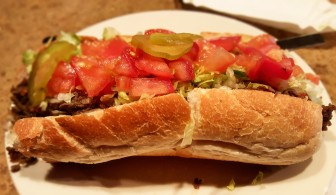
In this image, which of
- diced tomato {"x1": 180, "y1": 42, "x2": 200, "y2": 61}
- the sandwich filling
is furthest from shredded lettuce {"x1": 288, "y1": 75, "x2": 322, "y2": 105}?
diced tomato {"x1": 180, "y1": 42, "x2": 200, "y2": 61}

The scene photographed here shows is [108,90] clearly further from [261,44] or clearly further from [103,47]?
[261,44]

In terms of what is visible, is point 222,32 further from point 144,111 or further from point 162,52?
point 144,111

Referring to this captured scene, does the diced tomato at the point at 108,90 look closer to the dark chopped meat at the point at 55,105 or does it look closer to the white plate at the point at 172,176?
the dark chopped meat at the point at 55,105

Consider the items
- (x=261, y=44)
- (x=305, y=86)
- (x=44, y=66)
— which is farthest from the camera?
(x=261, y=44)

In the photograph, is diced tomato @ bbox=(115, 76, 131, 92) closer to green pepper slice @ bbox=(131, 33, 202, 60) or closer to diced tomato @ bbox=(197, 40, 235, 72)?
green pepper slice @ bbox=(131, 33, 202, 60)

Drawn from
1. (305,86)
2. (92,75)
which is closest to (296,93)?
(305,86)

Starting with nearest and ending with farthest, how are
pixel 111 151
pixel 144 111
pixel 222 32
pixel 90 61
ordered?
pixel 144 111, pixel 111 151, pixel 90 61, pixel 222 32

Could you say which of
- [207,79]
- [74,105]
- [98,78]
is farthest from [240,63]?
[74,105]
